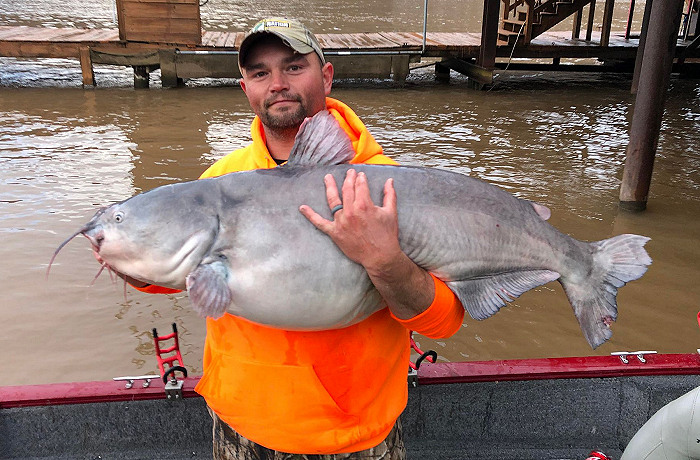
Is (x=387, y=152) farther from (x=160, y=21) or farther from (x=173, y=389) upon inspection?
(x=173, y=389)

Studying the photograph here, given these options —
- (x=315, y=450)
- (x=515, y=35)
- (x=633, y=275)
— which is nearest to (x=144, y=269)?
(x=315, y=450)

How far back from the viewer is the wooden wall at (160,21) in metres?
12.3

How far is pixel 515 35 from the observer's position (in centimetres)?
1346

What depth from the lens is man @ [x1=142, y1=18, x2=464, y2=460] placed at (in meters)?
1.70

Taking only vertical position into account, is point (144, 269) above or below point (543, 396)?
above

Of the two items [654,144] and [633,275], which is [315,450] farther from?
[654,144]

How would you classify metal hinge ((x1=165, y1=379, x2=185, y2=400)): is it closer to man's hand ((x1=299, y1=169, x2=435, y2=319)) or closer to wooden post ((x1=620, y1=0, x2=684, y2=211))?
man's hand ((x1=299, y1=169, x2=435, y2=319))

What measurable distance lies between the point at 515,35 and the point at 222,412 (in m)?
13.1

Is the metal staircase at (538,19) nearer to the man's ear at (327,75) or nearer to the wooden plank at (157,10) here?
the wooden plank at (157,10)

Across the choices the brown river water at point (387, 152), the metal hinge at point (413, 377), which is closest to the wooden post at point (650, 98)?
the brown river water at point (387, 152)

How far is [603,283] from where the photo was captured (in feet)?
6.46

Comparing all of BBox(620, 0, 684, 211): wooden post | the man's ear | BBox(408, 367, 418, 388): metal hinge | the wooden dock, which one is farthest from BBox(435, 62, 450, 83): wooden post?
the man's ear

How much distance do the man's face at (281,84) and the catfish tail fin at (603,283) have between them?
107cm

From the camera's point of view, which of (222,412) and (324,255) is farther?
(222,412)
